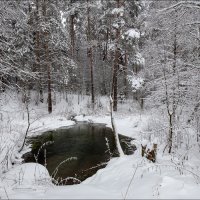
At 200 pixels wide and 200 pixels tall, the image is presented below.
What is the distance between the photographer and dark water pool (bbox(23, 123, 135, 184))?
8594mm

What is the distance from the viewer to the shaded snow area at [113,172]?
13.5ft

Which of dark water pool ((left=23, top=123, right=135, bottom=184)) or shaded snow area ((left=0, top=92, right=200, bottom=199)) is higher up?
shaded snow area ((left=0, top=92, right=200, bottom=199))

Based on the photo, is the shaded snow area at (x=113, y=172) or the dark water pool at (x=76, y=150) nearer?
the shaded snow area at (x=113, y=172)

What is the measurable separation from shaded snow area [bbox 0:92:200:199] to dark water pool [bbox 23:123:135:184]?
0.52m

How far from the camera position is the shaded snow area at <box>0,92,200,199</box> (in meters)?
4.11

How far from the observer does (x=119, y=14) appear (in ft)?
64.4

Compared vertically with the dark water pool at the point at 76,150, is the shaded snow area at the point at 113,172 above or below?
above

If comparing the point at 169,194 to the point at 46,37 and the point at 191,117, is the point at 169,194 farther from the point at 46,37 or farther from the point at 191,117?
the point at 46,37

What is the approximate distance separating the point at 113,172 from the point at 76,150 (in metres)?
4.17

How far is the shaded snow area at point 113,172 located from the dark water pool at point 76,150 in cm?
52

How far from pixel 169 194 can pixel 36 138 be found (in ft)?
32.3

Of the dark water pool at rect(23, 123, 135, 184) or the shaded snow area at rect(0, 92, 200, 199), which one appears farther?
the dark water pool at rect(23, 123, 135, 184)

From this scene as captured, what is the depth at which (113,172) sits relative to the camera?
7125 millimetres

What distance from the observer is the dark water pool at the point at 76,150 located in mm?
8594
